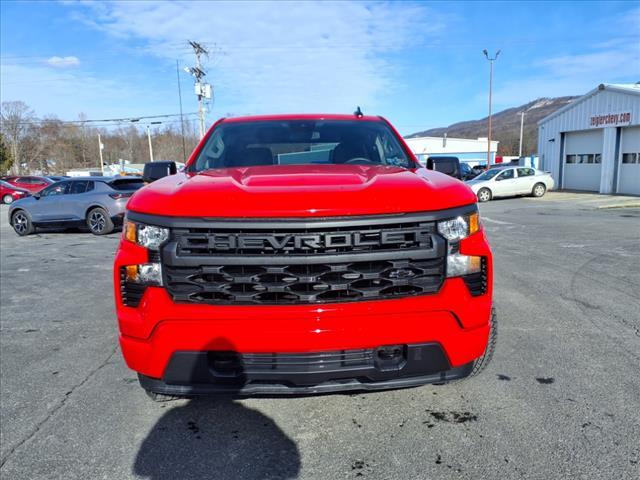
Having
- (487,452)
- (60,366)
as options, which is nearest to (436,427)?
(487,452)

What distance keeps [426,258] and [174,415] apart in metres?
1.80

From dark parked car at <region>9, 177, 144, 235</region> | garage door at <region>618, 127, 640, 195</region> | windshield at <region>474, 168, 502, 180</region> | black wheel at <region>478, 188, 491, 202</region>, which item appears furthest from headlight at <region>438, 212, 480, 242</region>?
garage door at <region>618, 127, 640, 195</region>

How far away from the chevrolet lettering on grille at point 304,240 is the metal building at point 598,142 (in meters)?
22.9

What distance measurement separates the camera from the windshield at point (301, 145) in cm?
345

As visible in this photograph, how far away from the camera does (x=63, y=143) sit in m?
76.0

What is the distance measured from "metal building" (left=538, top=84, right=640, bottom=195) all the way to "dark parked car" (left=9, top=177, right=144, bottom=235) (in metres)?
21.1

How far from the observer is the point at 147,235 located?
7.10 ft

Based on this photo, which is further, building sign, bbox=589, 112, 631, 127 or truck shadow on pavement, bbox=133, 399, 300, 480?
building sign, bbox=589, 112, 631, 127

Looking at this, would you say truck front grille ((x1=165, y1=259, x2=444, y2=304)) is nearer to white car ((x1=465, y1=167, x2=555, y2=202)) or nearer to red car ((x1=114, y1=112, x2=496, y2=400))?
red car ((x1=114, y1=112, x2=496, y2=400))

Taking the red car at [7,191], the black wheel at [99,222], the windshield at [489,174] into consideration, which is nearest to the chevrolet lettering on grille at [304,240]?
the black wheel at [99,222]

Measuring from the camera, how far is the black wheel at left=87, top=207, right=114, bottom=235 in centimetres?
1173

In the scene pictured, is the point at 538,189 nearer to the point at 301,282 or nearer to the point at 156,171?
the point at 156,171

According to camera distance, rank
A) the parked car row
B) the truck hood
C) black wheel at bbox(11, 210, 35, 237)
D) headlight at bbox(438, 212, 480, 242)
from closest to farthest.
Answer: the truck hood
headlight at bbox(438, 212, 480, 242)
black wheel at bbox(11, 210, 35, 237)
the parked car row

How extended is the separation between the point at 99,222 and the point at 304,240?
445 inches
